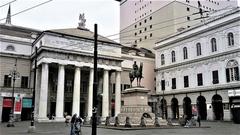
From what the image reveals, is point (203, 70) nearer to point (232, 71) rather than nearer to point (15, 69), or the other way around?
point (232, 71)

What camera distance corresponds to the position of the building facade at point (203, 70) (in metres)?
40.7

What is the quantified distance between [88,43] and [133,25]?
114 ft

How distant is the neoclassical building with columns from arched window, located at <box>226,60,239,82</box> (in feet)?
65.9

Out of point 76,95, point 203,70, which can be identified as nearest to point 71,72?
point 76,95

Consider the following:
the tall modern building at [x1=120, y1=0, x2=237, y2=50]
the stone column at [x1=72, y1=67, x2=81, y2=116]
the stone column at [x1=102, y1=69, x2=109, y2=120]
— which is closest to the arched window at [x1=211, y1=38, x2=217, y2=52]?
the tall modern building at [x1=120, y1=0, x2=237, y2=50]

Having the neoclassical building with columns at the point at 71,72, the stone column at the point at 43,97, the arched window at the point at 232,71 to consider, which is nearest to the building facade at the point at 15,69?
the neoclassical building with columns at the point at 71,72

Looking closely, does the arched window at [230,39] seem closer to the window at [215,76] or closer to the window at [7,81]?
the window at [215,76]

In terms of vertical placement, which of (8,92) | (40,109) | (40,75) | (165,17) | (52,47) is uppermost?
(165,17)

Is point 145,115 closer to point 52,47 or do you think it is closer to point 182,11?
point 52,47

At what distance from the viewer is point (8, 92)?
4362 cm

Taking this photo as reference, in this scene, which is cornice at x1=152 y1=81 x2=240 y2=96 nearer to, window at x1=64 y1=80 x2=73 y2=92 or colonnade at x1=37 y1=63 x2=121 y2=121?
colonnade at x1=37 y1=63 x2=121 y2=121

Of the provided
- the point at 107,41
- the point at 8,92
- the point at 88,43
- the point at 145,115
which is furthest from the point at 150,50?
the point at 145,115

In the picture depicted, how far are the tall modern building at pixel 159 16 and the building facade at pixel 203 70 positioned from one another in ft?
33.0

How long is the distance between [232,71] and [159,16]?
3222 cm
